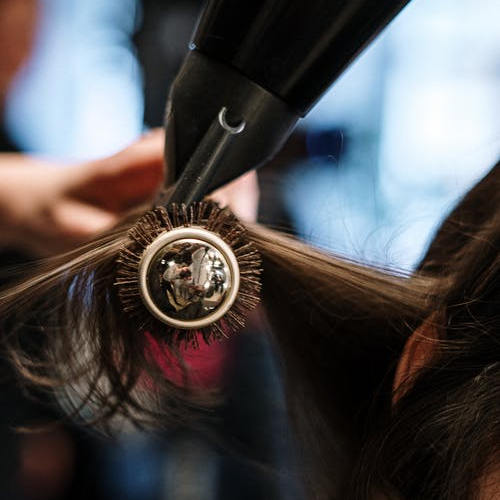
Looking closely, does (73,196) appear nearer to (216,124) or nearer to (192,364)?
(192,364)

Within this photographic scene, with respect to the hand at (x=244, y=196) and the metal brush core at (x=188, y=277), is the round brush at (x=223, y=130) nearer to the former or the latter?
the metal brush core at (x=188, y=277)

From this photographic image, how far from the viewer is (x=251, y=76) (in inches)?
14.0

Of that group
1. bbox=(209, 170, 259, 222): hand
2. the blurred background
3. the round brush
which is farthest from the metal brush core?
bbox=(209, 170, 259, 222): hand

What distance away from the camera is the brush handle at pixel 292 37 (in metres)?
0.33

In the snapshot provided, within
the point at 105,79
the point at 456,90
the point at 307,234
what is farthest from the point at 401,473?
the point at 456,90

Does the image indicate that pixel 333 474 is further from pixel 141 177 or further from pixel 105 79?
pixel 105 79

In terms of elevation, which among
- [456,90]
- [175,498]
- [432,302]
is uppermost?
[456,90]

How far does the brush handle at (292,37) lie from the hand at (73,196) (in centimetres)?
31

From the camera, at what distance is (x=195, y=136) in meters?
0.38

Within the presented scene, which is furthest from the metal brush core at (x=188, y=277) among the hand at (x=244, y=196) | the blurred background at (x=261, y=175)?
the hand at (x=244, y=196)

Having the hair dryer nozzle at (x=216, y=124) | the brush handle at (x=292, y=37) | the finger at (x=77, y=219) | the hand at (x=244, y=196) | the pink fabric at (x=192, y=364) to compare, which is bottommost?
the pink fabric at (x=192, y=364)

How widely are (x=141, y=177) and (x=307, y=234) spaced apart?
0.82ft

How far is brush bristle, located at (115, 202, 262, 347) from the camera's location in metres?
0.37

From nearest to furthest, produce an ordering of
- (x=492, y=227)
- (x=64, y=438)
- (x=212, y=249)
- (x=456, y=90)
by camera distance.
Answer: (x=212, y=249), (x=492, y=227), (x=64, y=438), (x=456, y=90)
